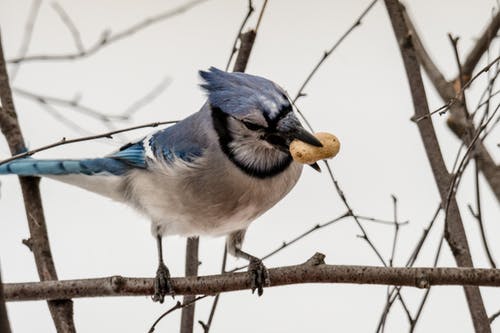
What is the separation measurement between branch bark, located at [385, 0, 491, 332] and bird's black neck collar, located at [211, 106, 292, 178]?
302mm

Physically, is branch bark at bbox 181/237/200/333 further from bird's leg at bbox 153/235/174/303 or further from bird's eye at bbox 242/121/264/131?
bird's eye at bbox 242/121/264/131

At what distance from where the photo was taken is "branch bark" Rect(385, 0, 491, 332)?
1651 mm

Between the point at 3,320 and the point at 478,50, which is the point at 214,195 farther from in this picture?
the point at 3,320

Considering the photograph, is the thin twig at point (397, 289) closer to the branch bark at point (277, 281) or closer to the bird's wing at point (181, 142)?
the branch bark at point (277, 281)

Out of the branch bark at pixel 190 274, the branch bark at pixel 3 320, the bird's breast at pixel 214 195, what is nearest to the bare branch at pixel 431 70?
the bird's breast at pixel 214 195

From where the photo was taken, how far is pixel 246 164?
187cm

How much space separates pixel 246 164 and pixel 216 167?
0.23 ft

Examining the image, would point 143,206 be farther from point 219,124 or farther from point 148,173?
point 219,124

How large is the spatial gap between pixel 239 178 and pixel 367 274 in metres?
0.51

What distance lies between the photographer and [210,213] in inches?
74.4

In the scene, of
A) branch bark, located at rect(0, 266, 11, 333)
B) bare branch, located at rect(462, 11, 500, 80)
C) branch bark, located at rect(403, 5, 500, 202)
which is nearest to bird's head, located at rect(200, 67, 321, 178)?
branch bark, located at rect(403, 5, 500, 202)

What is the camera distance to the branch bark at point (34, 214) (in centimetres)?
172

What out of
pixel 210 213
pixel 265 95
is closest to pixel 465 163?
pixel 265 95

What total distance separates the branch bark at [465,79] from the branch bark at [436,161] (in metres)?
0.08
